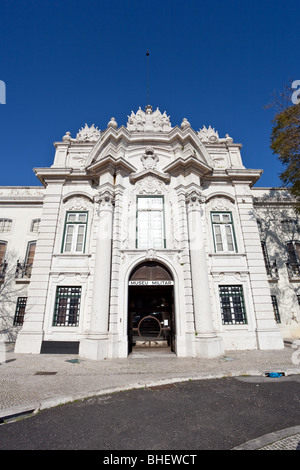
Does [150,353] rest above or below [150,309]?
below

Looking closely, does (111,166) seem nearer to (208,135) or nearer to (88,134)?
(88,134)

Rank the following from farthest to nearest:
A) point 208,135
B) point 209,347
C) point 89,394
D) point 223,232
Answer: point 208,135, point 223,232, point 209,347, point 89,394

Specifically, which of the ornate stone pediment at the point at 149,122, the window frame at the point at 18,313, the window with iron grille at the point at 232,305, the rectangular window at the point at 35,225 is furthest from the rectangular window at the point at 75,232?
the window with iron grille at the point at 232,305

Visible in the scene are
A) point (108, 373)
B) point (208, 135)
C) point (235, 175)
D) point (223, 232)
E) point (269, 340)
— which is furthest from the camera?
point (208, 135)

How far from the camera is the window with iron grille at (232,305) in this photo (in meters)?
11.9

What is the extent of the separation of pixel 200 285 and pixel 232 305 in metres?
2.55

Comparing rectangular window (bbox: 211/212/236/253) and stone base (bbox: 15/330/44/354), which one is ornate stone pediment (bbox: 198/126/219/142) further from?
stone base (bbox: 15/330/44/354)

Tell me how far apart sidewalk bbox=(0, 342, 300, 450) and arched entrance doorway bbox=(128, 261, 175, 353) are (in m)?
1.11

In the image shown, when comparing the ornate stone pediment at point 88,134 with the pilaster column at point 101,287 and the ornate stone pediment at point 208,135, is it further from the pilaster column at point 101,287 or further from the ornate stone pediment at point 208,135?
the ornate stone pediment at point 208,135

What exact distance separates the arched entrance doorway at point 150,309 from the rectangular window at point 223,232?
3760 millimetres

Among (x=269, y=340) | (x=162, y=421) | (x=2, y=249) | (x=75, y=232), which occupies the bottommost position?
(x=162, y=421)

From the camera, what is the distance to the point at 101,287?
36.0ft

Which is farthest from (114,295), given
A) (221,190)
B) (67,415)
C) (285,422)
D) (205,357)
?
(221,190)

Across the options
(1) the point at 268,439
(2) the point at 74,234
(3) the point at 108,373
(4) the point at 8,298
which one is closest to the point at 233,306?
(3) the point at 108,373
